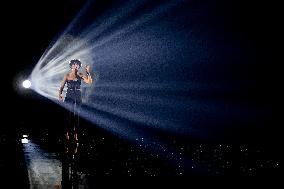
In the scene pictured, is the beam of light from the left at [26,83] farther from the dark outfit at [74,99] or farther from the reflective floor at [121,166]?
the dark outfit at [74,99]

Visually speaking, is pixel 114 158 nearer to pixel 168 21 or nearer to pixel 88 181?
pixel 88 181

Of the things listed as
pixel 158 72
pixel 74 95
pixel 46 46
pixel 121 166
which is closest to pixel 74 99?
pixel 74 95

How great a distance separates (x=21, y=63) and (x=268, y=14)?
32.9ft

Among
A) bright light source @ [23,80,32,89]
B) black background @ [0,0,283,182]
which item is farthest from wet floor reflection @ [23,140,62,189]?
bright light source @ [23,80,32,89]

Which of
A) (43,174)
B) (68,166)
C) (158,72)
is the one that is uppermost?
(158,72)

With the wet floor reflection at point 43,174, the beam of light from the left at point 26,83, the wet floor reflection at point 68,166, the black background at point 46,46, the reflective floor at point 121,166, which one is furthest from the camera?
the beam of light from the left at point 26,83

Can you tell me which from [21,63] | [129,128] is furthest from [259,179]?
[21,63]

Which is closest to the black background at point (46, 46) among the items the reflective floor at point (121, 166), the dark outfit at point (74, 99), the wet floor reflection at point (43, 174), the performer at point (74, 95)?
the reflective floor at point (121, 166)

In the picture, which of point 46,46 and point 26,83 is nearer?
point 46,46

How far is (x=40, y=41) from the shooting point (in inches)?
440

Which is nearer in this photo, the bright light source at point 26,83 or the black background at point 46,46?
the black background at point 46,46

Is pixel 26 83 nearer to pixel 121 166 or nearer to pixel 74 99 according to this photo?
pixel 121 166

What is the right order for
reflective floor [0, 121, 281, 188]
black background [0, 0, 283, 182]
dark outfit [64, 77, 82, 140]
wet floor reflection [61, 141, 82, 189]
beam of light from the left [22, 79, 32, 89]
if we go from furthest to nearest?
beam of light from the left [22, 79, 32, 89], black background [0, 0, 283, 182], reflective floor [0, 121, 281, 188], dark outfit [64, 77, 82, 140], wet floor reflection [61, 141, 82, 189]

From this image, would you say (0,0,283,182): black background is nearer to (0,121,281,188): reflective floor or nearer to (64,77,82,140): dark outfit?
(0,121,281,188): reflective floor
